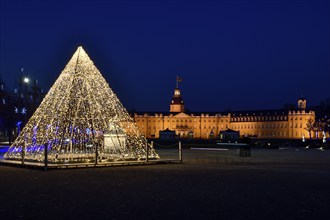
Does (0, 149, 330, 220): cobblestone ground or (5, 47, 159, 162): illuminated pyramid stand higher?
(5, 47, 159, 162): illuminated pyramid

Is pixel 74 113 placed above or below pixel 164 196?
above

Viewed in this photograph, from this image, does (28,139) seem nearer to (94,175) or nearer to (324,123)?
(94,175)

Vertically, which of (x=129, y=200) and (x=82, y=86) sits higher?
(x=82, y=86)

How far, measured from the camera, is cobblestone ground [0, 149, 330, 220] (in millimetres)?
11367

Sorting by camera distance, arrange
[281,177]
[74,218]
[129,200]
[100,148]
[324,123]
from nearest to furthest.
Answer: [74,218] → [129,200] → [281,177] → [100,148] → [324,123]

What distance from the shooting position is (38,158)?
27.9 metres

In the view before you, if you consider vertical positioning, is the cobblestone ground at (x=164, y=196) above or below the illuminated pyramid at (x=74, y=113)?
below

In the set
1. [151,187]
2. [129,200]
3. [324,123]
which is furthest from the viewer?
[324,123]

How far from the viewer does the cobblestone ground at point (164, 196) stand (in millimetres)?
11367

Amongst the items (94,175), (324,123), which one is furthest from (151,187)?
(324,123)

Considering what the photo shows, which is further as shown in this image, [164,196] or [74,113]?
[74,113]

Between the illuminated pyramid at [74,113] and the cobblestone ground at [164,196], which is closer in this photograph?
the cobblestone ground at [164,196]

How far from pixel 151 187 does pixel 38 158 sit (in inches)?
526

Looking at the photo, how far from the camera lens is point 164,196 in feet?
46.5
